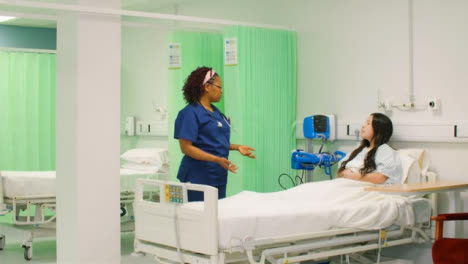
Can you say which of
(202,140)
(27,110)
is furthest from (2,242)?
(202,140)

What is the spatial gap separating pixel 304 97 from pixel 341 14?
2.53ft

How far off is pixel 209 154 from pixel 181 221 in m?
0.89

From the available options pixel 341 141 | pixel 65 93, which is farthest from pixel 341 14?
pixel 65 93

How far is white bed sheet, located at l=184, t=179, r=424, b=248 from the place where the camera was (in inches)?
131

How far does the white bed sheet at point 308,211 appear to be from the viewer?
3.32 metres

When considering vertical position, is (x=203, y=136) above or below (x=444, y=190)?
above

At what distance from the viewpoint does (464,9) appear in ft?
14.4

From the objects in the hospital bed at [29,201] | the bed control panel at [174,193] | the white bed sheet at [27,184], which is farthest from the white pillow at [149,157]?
the bed control panel at [174,193]

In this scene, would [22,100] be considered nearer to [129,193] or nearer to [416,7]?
[129,193]

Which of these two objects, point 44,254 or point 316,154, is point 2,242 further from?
point 316,154

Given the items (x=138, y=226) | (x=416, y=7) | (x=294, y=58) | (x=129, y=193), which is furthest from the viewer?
(x=129, y=193)

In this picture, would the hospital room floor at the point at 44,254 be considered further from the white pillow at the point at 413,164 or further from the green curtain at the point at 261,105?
the white pillow at the point at 413,164

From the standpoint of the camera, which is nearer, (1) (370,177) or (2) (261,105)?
(1) (370,177)

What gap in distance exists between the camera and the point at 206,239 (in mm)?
3246
